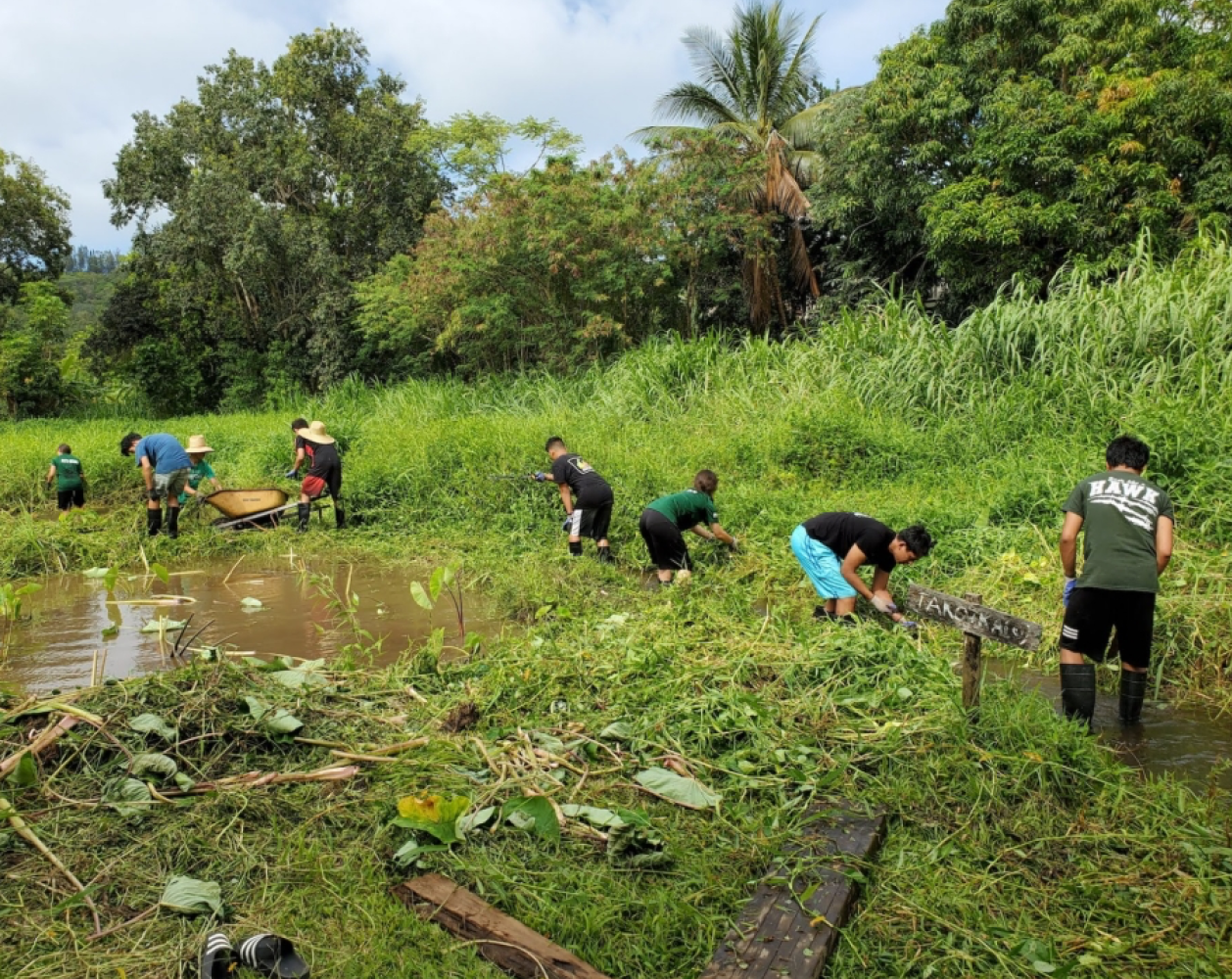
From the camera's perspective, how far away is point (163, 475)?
33.7ft

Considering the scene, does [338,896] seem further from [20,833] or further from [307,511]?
[307,511]

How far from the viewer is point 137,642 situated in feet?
22.1

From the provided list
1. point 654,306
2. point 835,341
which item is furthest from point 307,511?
point 654,306

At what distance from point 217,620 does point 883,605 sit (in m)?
5.39

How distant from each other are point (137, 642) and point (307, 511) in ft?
12.6

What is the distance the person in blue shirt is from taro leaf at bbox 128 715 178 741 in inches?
279

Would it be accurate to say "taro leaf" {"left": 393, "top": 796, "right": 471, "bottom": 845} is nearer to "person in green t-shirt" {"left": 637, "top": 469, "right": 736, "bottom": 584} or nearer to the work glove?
the work glove

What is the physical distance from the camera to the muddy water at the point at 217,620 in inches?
247

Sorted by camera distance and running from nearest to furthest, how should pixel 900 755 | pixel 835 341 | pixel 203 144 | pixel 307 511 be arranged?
pixel 900 755 → pixel 307 511 → pixel 835 341 → pixel 203 144

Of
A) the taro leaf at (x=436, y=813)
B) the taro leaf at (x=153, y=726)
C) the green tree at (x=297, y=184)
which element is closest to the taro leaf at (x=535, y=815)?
the taro leaf at (x=436, y=813)

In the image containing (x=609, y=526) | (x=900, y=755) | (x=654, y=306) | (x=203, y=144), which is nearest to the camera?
(x=900, y=755)

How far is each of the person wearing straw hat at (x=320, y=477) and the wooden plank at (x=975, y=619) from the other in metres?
8.13

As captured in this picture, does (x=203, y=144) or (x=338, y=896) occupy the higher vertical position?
Result: (x=203, y=144)

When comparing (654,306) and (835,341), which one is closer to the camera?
(835,341)
